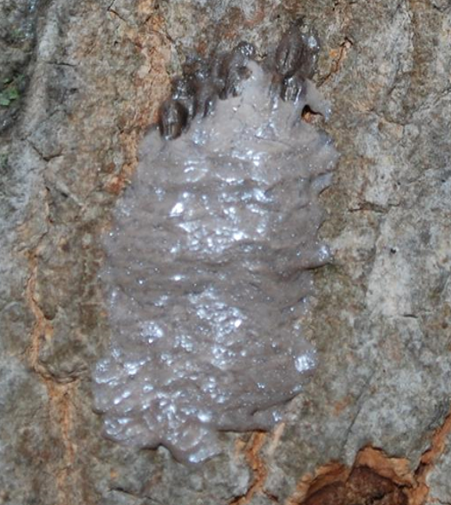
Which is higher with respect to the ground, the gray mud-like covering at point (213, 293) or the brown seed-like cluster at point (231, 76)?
the brown seed-like cluster at point (231, 76)

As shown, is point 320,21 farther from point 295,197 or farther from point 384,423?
point 384,423

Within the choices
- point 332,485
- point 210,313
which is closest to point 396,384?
point 332,485

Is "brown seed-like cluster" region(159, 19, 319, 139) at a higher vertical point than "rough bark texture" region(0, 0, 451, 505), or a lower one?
higher
